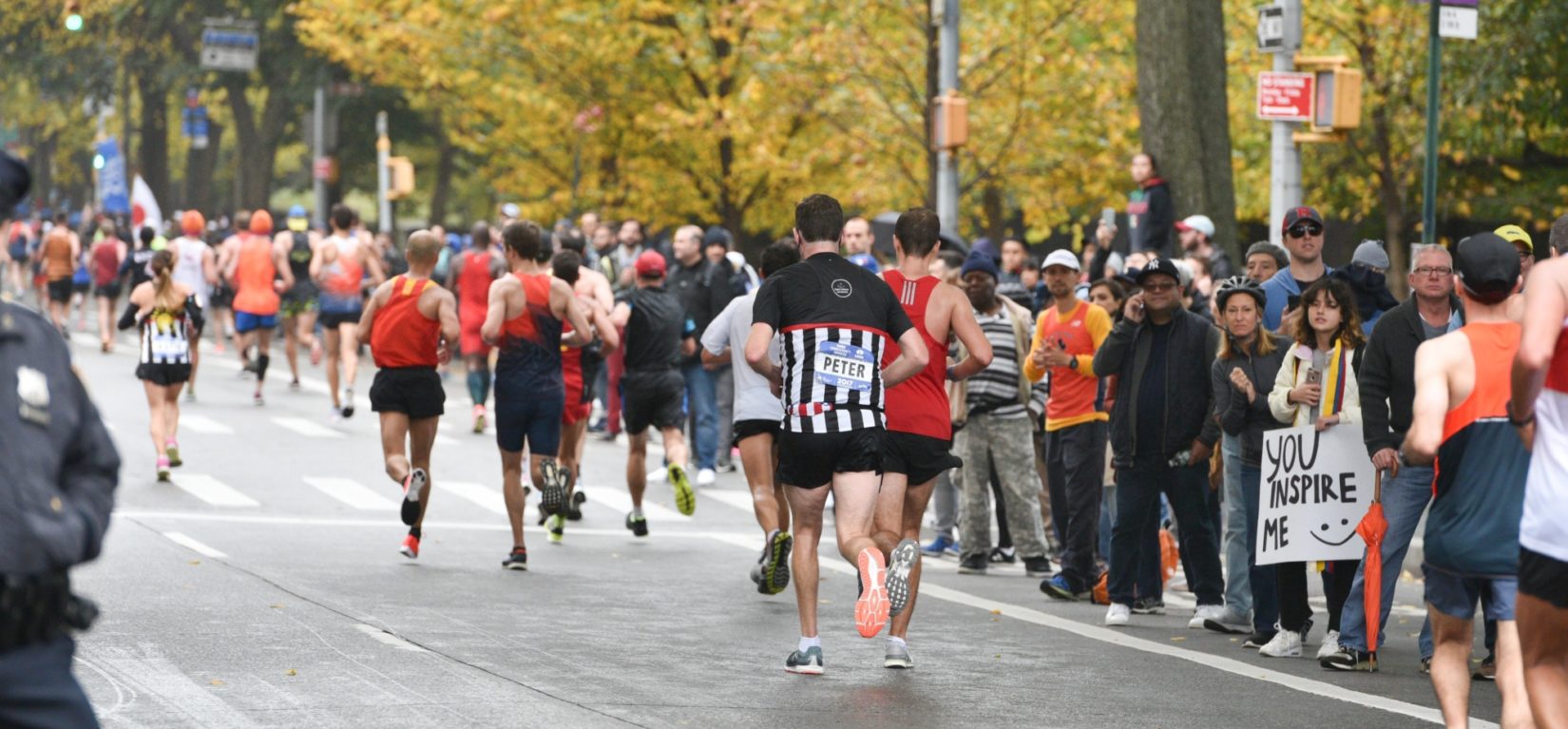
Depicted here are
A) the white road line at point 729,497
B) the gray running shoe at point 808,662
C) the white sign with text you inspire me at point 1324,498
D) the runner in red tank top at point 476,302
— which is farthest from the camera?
the runner in red tank top at point 476,302

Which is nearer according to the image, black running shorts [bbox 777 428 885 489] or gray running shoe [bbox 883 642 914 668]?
black running shorts [bbox 777 428 885 489]

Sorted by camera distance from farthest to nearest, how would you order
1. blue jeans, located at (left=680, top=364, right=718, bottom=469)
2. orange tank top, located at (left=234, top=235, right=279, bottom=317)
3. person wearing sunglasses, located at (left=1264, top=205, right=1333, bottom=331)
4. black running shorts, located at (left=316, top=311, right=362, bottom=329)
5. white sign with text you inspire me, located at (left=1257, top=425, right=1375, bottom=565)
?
orange tank top, located at (left=234, top=235, right=279, bottom=317), black running shorts, located at (left=316, top=311, right=362, bottom=329), blue jeans, located at (left=680, top=364, right=718, bottom=469), person wearing sunglasses, located at (left=1264, top=205, right=1333, bottom=331), white sign with text you inspire me, located at (left=1257, top=425, right=1375, bottom=565)

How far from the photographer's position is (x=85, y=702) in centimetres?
461

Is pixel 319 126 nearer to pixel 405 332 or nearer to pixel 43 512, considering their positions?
pixel 405 332

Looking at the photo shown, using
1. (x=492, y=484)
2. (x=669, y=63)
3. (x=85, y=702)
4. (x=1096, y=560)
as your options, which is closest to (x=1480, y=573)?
(x=85, y=702)

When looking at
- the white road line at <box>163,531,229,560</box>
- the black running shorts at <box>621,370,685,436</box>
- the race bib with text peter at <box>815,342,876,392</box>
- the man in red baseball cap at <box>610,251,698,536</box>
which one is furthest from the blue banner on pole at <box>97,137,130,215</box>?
the race bib with text peter at <box>815,342,876,392</box>

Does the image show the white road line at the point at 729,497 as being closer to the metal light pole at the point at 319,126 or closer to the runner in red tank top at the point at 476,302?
the runner in red tank top at the point at 476,302

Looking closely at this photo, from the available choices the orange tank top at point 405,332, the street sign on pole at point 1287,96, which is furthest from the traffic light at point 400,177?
the orange tank top at point 405,332

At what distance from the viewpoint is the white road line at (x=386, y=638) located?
9.76 metres

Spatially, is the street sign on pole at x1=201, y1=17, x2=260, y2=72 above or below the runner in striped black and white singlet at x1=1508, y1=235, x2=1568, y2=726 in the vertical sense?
above

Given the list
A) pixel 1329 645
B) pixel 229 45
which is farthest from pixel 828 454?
pixel 229 45

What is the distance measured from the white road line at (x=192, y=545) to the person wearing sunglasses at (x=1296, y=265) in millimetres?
5970

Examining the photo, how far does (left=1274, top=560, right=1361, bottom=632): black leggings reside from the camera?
10.4 metres

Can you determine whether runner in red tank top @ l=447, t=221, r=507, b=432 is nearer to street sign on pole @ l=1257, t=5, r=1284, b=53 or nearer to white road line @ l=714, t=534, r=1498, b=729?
street sign on pole @ l=1257, t=5, r=1284, b=53
